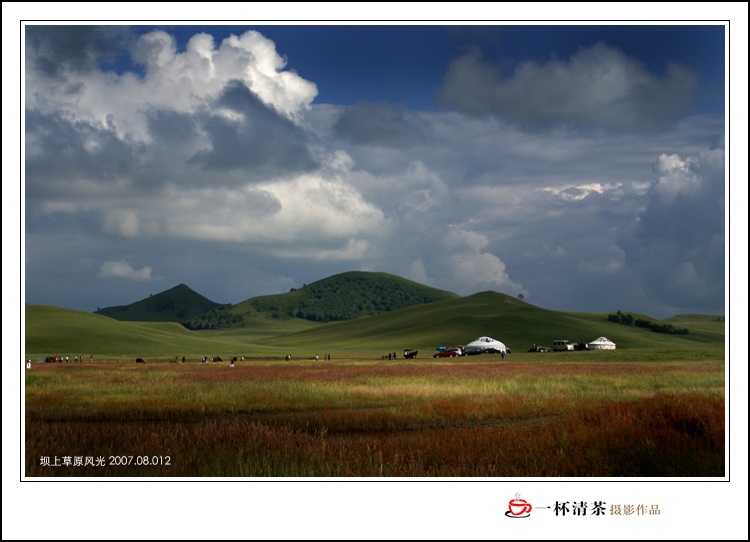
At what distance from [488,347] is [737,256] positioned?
8168 centimetres

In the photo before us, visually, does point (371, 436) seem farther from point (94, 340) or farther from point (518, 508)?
point (94, 340)

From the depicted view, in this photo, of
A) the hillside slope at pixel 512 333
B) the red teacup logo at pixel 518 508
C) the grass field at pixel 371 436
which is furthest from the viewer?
the hillside slope at pixel 512 333

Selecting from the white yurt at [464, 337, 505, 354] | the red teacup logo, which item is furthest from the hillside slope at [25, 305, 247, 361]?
the red teacup logo

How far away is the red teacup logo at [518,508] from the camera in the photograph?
289 inches

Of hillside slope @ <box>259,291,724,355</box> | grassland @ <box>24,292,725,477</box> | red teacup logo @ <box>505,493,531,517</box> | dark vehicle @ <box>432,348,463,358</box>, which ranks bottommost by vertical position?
hillside slope @ <box>259,291,724,355</box>

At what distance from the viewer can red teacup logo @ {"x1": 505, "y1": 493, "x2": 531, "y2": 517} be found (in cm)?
734

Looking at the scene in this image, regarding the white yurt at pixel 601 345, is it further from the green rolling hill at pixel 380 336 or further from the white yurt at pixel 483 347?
the white yurt at pixel 483 347

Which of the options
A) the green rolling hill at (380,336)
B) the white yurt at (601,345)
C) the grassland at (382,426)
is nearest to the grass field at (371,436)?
the grassland at (382,426)

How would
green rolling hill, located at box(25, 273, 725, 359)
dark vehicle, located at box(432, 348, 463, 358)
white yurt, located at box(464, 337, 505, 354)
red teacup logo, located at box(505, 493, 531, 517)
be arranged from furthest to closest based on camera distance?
green rolling hill, located at box(25, 273, 725, 359), white yurt, located at box(464, 337, 505, 354), dark vehicle, located at box(432, 348, 463, 358), red teacup logo, located at box(505, 493, 531, 517)

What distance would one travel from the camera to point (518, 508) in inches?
291

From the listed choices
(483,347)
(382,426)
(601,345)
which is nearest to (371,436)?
(382,426)

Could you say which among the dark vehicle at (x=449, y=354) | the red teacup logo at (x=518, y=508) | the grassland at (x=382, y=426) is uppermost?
the red teacup logo at (x=518, y=508)

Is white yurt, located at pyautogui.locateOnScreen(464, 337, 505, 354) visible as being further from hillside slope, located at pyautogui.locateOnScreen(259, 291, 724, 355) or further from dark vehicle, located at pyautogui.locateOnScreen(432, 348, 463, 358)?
hillside slope, located at pyautogui.locateOnScreen(259, 291, 724, 355)

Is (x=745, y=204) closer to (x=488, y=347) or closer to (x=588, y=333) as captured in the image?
(x=488, y=347)
